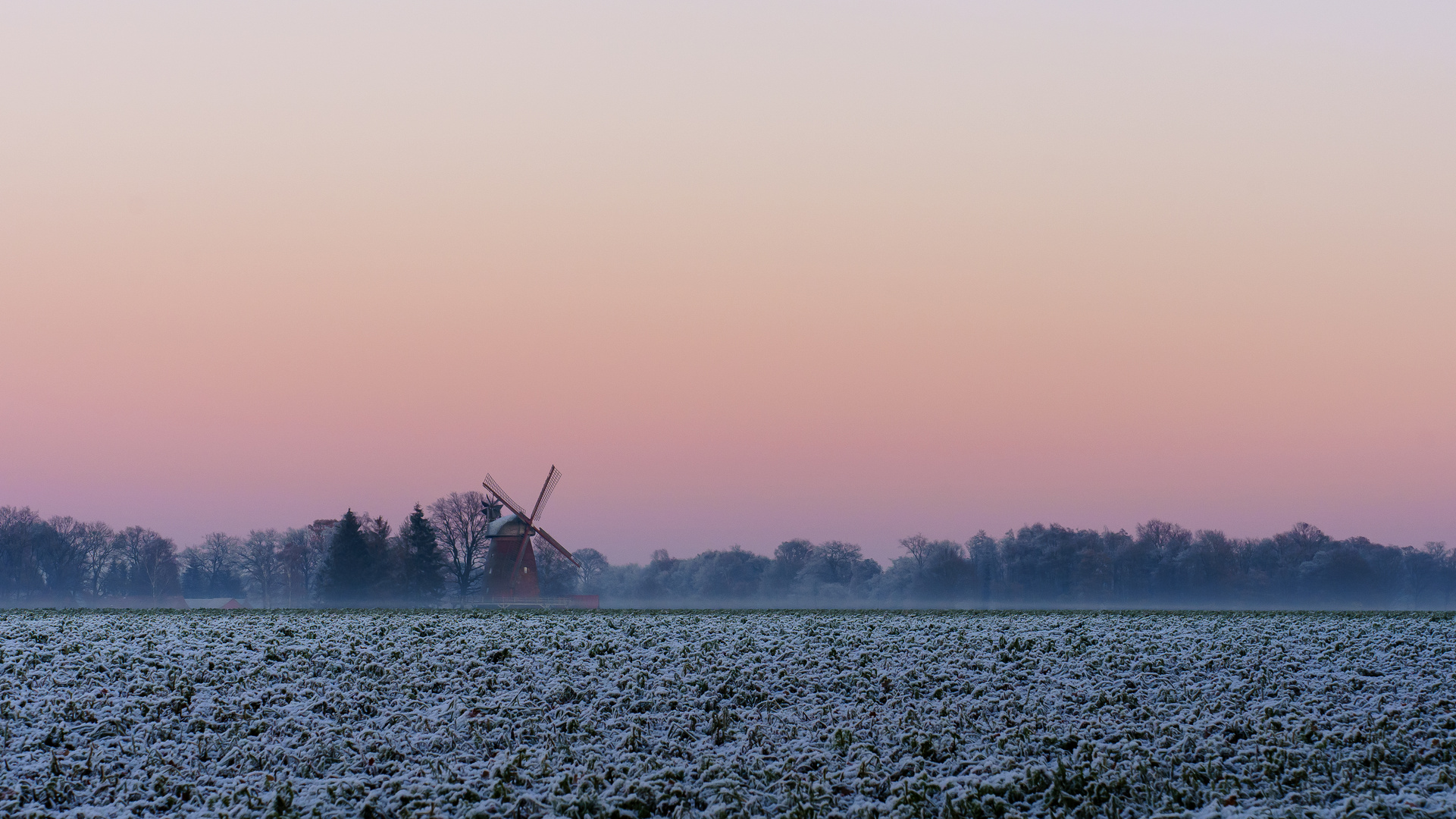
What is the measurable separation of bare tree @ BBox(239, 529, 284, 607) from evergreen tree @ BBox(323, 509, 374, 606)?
1612 inches

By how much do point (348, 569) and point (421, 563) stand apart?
5.93 metres

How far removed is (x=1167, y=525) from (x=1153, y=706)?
334ft

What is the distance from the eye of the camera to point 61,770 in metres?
14.1

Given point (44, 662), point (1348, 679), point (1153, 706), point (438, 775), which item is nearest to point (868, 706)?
point (1153, 706)

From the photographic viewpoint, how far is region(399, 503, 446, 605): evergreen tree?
79.8 m

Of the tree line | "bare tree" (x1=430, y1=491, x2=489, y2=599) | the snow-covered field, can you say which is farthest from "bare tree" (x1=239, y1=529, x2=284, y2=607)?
the snow-covered field

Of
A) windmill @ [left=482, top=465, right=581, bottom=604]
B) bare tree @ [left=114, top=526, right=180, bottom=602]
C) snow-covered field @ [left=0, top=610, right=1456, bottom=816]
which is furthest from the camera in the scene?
bare tree @ [left=114, top=526, right=180, bottom=602]

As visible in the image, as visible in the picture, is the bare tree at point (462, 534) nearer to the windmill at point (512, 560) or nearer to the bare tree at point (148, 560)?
the windmill at point (512, 560)

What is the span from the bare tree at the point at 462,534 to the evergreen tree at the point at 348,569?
7.17 meters

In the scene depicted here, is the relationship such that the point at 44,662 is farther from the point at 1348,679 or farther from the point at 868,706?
the point at 1348,679

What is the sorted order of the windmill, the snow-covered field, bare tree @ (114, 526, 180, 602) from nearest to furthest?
the snow-covered field → the windmill → bare tree @ (114, 526, 180, 602)

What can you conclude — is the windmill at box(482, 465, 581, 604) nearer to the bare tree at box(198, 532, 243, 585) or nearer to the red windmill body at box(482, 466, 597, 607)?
the red windmill body at box(482, 466, 597, 607)

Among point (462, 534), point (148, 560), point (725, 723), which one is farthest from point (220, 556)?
point (725, 723)

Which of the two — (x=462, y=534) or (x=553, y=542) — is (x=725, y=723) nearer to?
(x=553, y=542)
